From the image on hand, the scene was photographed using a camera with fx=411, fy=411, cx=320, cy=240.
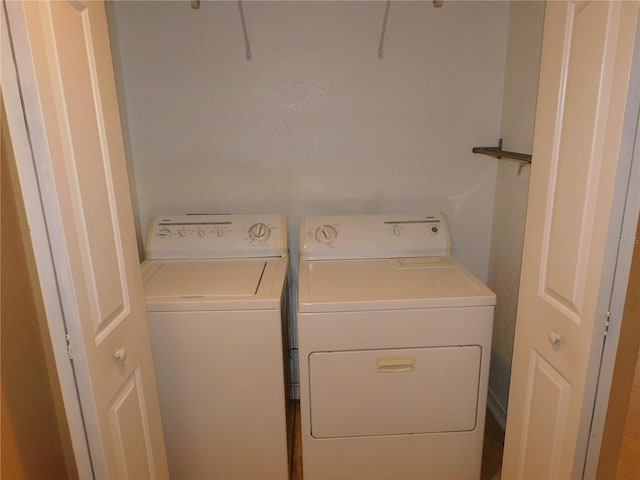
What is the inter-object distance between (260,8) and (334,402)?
6.05ft

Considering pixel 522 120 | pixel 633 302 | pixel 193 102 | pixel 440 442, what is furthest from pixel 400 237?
pixel 193 102

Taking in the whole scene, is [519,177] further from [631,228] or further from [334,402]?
[334,402]

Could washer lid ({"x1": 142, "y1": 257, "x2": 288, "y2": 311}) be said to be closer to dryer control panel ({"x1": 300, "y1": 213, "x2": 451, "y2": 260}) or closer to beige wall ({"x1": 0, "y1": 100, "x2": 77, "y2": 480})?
dryer control panel ({"x1": 300, "y1": 213, "x2": 451, "y2": 260})

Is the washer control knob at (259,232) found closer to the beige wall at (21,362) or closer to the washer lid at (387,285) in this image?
the washer lid at (387,285)

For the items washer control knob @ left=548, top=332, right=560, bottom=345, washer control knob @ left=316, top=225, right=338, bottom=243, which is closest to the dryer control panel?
washer control knob @ left=316, top=225, right=338, bottom=243

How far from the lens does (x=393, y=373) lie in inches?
63.1

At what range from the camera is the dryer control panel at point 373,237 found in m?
2.04

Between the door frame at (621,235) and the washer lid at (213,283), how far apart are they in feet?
3.34

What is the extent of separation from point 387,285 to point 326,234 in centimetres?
49

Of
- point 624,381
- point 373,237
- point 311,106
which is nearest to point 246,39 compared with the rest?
point 311,106

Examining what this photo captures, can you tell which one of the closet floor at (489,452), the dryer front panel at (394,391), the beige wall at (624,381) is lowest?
the closet floor at (489,452)

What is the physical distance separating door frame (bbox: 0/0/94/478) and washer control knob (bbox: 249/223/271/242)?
117 cm

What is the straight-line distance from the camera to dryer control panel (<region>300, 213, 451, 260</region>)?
2035 mm

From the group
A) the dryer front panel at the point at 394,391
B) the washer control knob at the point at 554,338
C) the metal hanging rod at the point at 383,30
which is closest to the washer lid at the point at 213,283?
the dryer front panel at the point at 394,391
